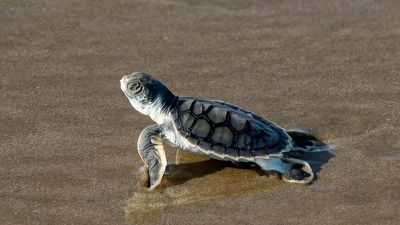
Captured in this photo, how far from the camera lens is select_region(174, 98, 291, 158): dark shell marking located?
16.8 ft

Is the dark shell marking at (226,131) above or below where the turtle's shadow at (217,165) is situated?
above

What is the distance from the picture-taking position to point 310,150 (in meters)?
5.52

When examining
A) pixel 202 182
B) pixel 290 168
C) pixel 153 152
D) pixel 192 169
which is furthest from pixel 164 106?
pixel 290 168

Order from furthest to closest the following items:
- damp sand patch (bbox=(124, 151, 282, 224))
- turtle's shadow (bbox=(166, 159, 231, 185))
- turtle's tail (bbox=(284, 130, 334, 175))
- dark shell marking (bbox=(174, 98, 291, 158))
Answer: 1. turtle's tail (bbox=(284, 130, 334, 175))
2. turtle's shadow (bbox=(166, 159, 231, 185))
3. dark shell marking (bbox=(174, 98, 291, 158))
4. damp sand patch (bbox=(124, 151, 282, 224))

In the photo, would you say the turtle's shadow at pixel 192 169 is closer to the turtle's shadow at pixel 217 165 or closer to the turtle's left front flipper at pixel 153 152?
the turtle's shadow at pixel 217 165

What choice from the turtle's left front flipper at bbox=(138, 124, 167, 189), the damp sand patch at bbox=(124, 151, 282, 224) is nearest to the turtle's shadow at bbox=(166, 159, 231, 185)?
the damp sand patch at bbox=(124, 151, 282, 224)

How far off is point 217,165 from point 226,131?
0.38 meters

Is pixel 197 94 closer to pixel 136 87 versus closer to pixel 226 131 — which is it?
pixel 136 87

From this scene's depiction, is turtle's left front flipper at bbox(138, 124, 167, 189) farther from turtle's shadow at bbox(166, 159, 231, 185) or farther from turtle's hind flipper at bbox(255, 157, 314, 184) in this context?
turtle's hind flipper at bbox(255, 157, 314, 184)

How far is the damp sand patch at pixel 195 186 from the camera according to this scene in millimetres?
4941

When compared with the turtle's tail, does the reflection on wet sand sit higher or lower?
lower

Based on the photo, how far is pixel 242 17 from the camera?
749 centimetres

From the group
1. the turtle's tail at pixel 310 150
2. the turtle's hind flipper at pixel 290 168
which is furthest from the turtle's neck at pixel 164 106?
the turtle's tail at pixel 310 150

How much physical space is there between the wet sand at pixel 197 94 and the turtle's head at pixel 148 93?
1.14 ft
